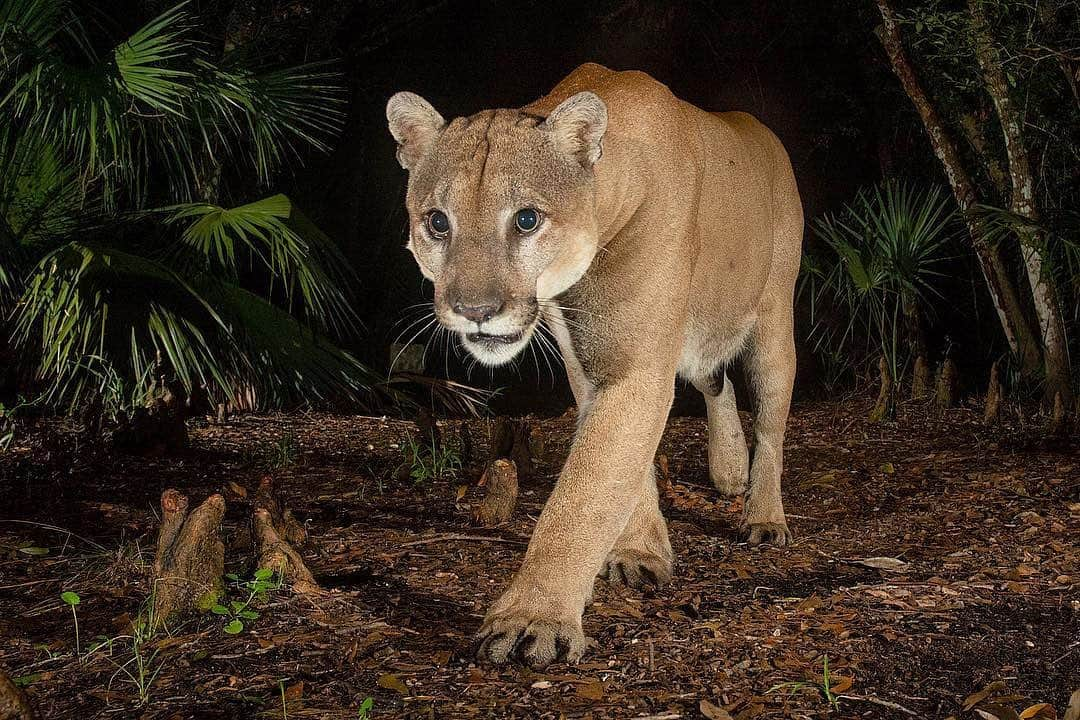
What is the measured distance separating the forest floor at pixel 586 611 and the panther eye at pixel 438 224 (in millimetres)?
1155

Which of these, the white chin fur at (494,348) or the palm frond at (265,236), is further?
the palm frond at (265,236)

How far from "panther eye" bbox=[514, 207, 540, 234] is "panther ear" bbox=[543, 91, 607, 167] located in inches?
A: 9.7

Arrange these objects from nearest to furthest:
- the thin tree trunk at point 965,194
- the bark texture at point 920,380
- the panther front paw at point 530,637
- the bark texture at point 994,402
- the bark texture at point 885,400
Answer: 1. the panther front paw at point 530,637
2. the bark texture at point 994,402
3. the thin tree trunk at point 965,194
4. the bark texture at point 885,400
5. the bark texture at point 920,380

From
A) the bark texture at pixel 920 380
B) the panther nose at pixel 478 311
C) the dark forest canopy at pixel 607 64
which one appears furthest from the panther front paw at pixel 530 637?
the dark forest canopy at pixel 607 64

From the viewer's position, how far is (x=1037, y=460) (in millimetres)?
5879

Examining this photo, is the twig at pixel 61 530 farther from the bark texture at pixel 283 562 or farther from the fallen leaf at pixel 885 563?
the fallen leaf at pixel 885 563

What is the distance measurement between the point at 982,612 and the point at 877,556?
77 cm

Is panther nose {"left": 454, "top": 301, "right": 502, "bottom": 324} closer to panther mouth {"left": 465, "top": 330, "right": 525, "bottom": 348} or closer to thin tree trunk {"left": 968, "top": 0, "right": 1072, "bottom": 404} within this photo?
panther mouth {"left": 465, "top": 330, "right": 525, "bottom": 348}

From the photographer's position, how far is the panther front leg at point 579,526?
10.1 ft

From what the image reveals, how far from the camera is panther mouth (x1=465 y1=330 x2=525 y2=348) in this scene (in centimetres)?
317

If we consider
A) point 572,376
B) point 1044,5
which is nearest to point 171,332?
point 572,376

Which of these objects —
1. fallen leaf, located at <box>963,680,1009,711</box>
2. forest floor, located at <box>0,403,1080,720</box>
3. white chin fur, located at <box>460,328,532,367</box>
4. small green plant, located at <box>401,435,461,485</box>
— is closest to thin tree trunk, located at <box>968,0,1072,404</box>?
forest floor, located at <box>0,403,1080,720</box>

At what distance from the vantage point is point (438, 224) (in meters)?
3.31

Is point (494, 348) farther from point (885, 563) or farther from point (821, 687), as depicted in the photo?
point (885, 563)
